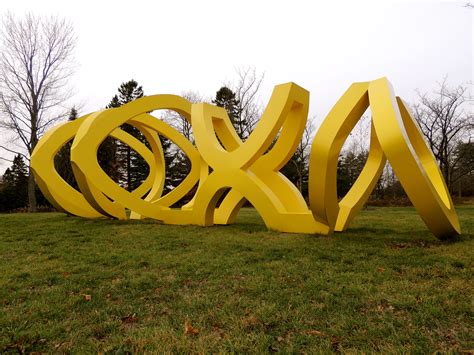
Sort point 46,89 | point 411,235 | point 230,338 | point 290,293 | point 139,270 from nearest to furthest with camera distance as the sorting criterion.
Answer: point 230,338 → point 290,293 → point 139,270 → point 411,235 → point 46,89

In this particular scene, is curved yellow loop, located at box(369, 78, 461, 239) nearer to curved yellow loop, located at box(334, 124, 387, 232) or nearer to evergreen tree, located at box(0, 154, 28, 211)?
curved yellow loop, located at box(334, 124, 387, 232)

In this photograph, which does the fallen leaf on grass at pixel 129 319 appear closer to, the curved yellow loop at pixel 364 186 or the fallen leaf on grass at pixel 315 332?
the fallen leaf on grass at pixel 315 332

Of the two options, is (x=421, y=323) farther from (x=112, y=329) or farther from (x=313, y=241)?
(x=313, y=241)

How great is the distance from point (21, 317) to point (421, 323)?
12.5 feet

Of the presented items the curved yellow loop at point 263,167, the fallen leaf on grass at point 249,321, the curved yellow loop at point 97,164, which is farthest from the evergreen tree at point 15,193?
the fallen leaf on grass at point 249,321

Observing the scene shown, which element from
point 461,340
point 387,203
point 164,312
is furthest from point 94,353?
point 387,203

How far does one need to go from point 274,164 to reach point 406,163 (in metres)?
4.32

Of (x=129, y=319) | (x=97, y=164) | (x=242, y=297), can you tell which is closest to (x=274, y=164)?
(x=97, y=164)

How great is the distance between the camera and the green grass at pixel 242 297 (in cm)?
275

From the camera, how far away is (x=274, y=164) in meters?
9.85

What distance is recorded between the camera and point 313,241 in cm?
705

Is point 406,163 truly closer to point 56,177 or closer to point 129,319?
point 129,319

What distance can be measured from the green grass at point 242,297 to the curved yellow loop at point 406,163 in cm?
52

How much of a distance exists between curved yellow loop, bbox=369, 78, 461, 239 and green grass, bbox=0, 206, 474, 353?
0.52m
